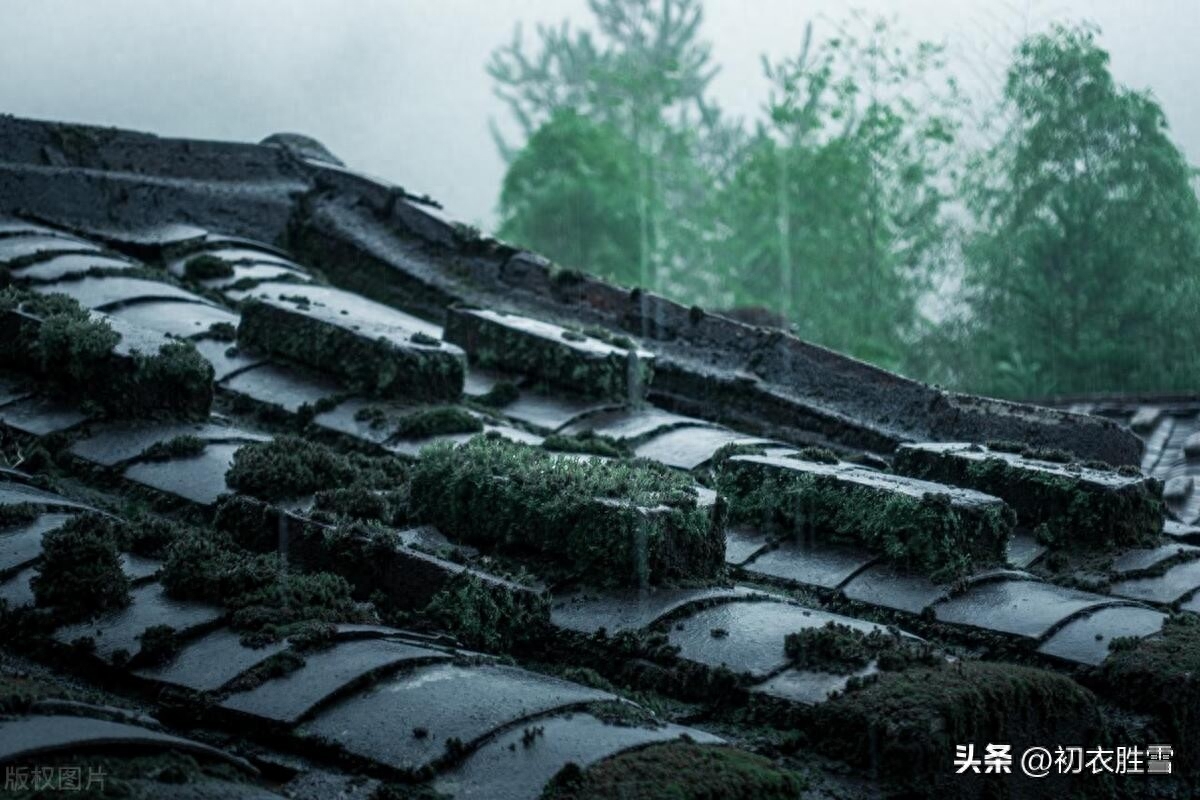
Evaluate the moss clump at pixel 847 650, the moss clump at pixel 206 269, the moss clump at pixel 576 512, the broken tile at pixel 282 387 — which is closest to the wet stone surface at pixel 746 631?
the moss clump at pixel 847 650

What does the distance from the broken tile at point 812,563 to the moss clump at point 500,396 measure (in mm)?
1779

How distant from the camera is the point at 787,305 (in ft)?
97.1

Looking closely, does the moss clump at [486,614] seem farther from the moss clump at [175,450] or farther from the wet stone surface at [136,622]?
the moss clump at [175,450]

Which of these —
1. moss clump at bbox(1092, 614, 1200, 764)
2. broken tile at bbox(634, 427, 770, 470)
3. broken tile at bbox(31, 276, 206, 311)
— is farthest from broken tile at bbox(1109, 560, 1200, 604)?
broken tile at bbox(31, 276, 206, 311)

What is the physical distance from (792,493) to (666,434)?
1175 millimetres

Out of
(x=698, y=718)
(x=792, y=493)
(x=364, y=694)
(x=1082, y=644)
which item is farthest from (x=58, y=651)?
(x=1082, y=644)

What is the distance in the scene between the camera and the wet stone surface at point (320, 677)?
3.01 m

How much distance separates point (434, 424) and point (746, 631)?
73.8 inches

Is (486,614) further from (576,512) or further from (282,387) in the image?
(282,387)

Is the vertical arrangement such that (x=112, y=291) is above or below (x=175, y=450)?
above

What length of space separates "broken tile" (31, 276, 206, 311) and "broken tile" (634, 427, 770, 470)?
2.24 m

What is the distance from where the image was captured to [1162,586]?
14.8ft

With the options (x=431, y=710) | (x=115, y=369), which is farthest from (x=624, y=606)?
(x=115, y=369)

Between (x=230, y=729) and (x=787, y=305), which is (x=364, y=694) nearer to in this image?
(x=230, y=729)
